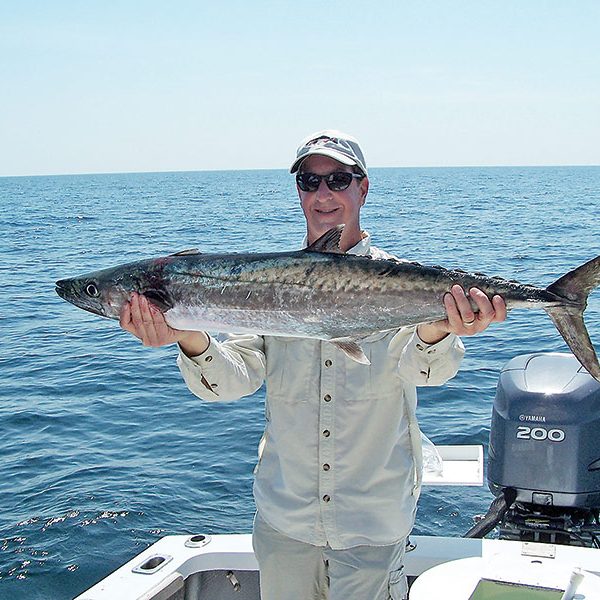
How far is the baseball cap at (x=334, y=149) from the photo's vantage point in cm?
430

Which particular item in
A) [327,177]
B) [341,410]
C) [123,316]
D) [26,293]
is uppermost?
[327,177]

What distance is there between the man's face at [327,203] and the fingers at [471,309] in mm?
826

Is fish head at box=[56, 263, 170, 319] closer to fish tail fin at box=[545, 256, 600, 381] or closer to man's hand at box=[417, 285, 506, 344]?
man's hand at box=[417, 285, 506, 344]

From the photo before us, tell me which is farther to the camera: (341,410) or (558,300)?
(341,410)

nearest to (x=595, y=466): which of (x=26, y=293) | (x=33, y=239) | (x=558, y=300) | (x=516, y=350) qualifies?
(x=558, y=300)

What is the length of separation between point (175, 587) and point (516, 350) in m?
10.6

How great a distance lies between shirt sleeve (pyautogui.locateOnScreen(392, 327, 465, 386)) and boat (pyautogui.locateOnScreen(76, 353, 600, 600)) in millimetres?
1545

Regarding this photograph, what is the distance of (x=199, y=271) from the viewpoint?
4137 millimetres

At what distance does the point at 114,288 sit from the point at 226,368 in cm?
76

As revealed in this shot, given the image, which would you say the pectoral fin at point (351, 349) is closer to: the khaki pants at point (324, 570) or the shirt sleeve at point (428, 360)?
the shirt sleeve at point (428, 360)

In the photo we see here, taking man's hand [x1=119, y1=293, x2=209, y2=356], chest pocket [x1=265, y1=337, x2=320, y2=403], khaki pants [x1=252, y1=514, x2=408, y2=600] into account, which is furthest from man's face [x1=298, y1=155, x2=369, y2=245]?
khaki pants [x1=252, y1=514, x2=408, y2=600]

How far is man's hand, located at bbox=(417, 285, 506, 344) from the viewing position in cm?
377

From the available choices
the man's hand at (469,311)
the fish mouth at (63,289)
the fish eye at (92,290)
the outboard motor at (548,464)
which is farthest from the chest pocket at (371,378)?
the outboard motor at (548,464)

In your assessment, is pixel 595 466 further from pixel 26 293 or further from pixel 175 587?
pixel 26 293
